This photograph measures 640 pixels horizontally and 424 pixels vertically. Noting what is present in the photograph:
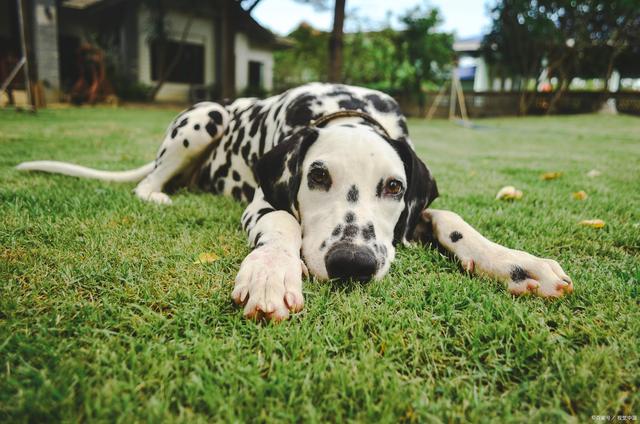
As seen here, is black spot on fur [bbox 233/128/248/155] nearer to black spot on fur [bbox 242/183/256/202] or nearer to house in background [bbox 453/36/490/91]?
black spot on fur [bbox 242/183/256/202]

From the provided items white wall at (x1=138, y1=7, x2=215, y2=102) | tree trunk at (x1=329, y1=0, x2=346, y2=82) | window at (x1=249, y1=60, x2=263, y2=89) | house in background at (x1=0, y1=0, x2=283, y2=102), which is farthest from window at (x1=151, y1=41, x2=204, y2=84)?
tree trunk at (x1=329, y1=0, x2=346, y2=82)

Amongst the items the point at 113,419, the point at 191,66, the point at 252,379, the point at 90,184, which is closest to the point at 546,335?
the point at 252,379

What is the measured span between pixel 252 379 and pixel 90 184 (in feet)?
10.8

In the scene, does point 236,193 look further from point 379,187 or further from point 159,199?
point 379,187

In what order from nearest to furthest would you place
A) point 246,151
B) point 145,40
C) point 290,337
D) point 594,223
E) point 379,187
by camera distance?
point 290,337 < point 379,187 < point 594,223 < point 246,151 < point 145,40

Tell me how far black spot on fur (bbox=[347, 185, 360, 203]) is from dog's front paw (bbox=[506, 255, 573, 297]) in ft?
2.57

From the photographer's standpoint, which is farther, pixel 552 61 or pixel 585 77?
pixel 585 77

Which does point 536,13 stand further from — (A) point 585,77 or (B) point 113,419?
(B) point 113,419

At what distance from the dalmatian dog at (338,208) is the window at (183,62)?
1966 cm

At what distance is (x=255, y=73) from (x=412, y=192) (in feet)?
82.5

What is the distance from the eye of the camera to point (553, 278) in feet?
6.11

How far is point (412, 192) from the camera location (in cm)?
245

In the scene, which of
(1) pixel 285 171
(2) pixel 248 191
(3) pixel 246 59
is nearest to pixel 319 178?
(1) pixel 285 171

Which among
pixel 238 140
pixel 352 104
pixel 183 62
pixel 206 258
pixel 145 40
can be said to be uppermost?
pixel 145 40
